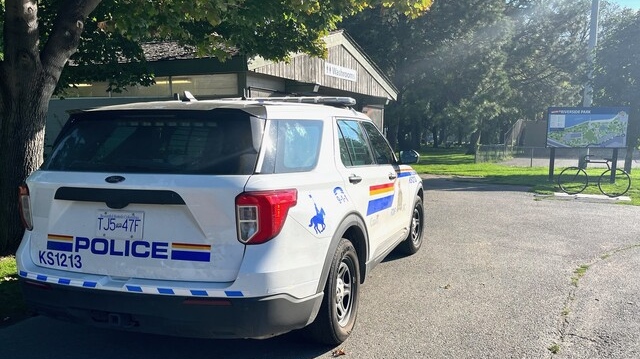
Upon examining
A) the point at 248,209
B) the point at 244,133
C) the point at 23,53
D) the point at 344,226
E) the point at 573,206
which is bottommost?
the point at 573,206

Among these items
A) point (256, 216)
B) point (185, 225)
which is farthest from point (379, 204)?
point (185, 225)

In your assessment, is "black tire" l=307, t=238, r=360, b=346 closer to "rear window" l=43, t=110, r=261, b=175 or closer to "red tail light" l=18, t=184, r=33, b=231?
"rear window" l=43, t=110, r=261, b=175

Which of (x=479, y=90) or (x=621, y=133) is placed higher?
(x=479, y=90)

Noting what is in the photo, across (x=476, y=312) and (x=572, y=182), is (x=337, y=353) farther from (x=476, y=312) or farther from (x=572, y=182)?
(x=572, y=182)

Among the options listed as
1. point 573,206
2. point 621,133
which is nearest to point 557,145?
point 621,133

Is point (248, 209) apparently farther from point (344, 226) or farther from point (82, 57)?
point (82, 57)

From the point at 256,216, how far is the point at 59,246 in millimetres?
1405

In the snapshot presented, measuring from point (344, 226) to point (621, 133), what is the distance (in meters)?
16.2

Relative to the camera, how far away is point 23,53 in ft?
19.4

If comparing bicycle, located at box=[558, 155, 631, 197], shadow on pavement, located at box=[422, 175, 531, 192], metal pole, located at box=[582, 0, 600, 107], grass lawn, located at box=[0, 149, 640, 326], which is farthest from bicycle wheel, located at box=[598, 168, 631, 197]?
metal pole, located at box=[582, 0, 600, 107]

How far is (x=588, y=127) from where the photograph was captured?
679 inches

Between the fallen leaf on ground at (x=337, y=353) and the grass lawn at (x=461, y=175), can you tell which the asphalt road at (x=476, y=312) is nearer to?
the fallen leaf on ground at (x=337, y=353)

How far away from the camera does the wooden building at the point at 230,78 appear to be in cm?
1134

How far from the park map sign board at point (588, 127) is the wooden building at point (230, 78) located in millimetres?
6783
